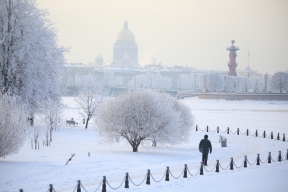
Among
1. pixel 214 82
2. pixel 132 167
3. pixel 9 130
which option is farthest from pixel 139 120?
pixel 214 82

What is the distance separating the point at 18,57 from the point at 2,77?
5.86 ft

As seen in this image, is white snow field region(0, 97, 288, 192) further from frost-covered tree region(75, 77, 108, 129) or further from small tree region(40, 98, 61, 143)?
frost-covered tree region(75, 77, 108, 129)

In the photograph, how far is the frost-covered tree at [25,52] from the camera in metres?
37.2

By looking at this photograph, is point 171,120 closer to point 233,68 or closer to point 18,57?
point 18,57

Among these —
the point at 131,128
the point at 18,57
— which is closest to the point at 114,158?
the point at 131,128

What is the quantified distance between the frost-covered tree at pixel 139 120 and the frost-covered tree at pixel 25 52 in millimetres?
9847

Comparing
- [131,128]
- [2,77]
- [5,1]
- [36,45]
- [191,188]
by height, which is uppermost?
[5,1]

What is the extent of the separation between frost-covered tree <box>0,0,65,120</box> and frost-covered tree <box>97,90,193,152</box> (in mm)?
9847

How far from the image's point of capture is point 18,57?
122 feet

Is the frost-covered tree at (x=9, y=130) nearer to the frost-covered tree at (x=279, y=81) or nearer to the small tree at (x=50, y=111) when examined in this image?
the small tree at (x=50, y=111)

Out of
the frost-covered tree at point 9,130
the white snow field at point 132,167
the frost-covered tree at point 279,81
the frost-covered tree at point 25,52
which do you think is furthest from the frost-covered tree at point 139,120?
the frost-covered tree at point 279,81

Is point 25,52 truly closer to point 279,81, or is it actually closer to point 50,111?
point 50,111

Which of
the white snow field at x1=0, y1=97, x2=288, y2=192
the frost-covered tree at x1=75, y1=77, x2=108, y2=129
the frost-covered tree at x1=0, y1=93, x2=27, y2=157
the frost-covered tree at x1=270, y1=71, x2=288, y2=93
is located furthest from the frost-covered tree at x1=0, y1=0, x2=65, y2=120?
the frost-covered tree at x1=270, y1=71, x2=288, y2=93

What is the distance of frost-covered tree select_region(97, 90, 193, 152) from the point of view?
28.8m
